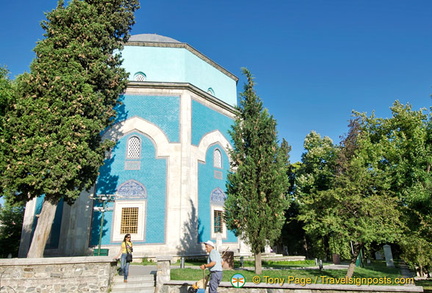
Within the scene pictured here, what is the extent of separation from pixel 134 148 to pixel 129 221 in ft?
13.0

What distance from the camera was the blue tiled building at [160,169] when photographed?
14008 mm

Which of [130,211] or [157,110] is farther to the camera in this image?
[157,110]

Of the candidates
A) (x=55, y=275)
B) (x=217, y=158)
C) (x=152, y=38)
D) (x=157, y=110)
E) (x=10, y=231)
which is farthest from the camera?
(x=10, y=231)

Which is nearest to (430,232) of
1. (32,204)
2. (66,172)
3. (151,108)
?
(66,172)

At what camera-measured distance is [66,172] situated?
8.80m

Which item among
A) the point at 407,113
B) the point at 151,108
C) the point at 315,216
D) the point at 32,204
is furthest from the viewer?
the point at 407,113

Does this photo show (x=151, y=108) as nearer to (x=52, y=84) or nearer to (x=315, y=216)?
(x=52, y=84)

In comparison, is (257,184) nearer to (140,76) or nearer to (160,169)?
(160,169)

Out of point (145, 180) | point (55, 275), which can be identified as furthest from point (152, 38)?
point (55, 275)

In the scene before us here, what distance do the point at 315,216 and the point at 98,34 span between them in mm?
10342

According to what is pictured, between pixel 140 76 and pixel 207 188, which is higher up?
pixel 140 76

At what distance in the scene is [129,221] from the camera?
14.4 m

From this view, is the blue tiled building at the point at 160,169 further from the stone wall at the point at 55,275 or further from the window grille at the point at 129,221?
the stone wall at the point at 55,275

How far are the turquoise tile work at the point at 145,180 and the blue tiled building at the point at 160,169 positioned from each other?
48 mm
